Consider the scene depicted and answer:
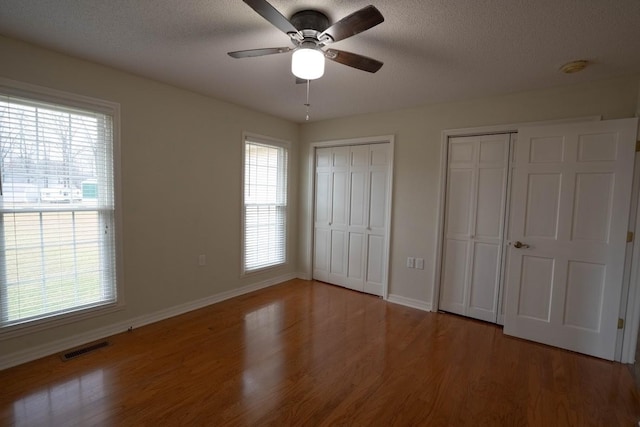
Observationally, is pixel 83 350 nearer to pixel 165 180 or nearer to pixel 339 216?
pixel 165 180

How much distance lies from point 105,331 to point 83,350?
0.84ft

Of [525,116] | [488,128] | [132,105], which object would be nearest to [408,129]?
[488,128]

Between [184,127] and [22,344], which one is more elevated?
[184,127]

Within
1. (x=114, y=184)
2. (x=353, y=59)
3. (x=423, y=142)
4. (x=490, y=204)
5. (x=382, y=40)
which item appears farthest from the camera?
(x=423, y=142)

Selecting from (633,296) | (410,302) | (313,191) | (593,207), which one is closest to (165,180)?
(313,191)

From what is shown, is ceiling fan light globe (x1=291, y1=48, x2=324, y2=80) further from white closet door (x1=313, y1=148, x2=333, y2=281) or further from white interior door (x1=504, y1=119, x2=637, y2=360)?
white closet door (x1=313, y1=148, x2=333, y2=281)

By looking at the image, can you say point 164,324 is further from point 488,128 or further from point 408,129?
point 488,128

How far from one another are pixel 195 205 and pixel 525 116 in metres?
3.57

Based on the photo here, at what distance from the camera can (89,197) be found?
8.56ft

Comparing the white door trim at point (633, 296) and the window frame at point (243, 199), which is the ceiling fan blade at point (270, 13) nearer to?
the window frame at point (243, 199)

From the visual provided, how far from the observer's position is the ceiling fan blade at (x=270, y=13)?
4.56 feet

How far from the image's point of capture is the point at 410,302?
3.73 m

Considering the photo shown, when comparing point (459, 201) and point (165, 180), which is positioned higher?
point (165, 180)

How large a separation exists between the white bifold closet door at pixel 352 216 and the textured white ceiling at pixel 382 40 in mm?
1207
